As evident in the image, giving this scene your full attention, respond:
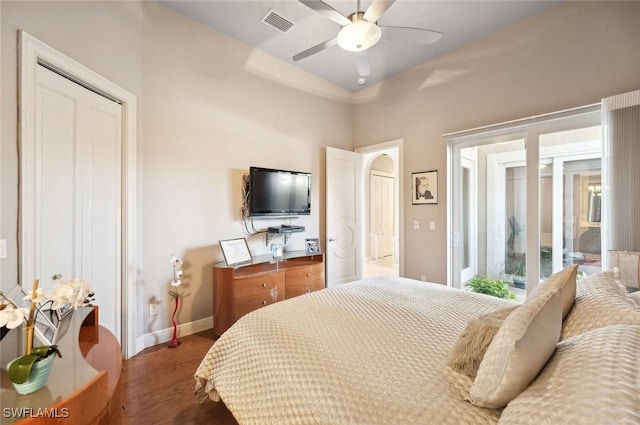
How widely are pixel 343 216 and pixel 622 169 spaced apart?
9.69ft

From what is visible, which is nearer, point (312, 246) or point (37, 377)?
point (37, 377)

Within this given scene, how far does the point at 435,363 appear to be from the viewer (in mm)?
1115

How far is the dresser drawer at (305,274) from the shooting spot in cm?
316

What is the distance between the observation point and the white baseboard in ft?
8.25

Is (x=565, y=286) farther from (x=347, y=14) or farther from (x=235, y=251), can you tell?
(x=347, y=14)

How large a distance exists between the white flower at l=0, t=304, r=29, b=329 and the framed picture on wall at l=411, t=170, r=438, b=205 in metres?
3.64

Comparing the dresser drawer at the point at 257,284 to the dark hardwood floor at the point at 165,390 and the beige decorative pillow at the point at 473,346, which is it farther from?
the beige decorative pillow at the point at 473,346

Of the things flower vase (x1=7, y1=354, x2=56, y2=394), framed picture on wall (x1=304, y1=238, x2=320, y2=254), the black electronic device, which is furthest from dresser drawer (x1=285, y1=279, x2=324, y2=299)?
flower vase (x1=7, y1=354, x2=56, y2=394)

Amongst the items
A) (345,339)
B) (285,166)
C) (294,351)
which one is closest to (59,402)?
(294,351)

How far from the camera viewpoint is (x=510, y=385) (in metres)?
0.78

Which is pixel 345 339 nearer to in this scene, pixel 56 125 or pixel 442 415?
pixel 442 415

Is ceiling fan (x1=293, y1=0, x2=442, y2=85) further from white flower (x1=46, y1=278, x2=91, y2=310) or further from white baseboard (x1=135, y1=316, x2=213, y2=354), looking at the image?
white baseboard (x1=135, y1=316, x2=213, y2=354)

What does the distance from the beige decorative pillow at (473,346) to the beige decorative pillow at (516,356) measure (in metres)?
0.14

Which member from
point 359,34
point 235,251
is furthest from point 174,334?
point 359,34
